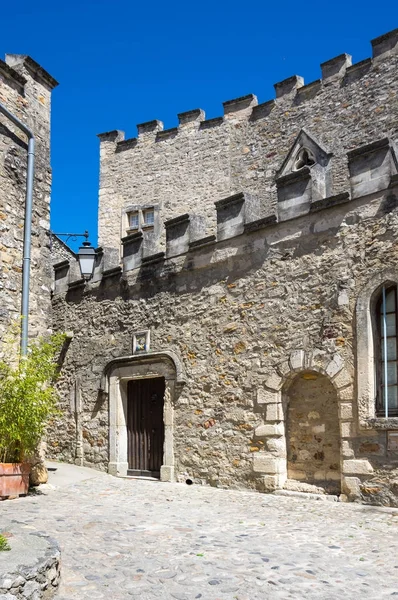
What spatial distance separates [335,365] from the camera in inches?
298

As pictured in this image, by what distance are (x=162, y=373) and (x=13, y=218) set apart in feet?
9.51

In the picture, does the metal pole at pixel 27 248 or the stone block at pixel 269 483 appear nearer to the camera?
the stone block at pixel 269 483

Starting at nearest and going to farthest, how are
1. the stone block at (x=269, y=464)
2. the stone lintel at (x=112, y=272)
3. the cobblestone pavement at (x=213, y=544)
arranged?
the cobblestone pavement at (x=213, y=544), the stone block at (x=269, y=464), the stone lintel at (x=112, y=272)

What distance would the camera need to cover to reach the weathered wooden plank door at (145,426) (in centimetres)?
970

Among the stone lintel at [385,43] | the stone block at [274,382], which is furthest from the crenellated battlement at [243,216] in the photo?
the stone lintel at [385,43]

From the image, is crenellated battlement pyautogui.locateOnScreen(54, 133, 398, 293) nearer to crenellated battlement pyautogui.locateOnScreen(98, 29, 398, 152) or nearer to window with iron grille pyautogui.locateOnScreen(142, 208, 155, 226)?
window with iron grille pyautogui.locateOnScreen(142, 208, 155, 226)

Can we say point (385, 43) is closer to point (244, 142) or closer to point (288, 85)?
point (288, 85)

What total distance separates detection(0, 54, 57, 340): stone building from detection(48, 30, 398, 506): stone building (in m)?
1.62

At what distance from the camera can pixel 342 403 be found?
7465 mm

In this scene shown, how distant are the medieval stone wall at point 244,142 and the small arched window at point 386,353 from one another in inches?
174

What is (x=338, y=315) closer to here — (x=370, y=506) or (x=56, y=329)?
Result: (x=370, y=506)

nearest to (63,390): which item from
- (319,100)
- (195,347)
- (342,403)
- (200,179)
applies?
(195,347)

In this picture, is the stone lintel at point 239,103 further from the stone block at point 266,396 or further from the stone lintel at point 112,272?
the stone block at point 266,396

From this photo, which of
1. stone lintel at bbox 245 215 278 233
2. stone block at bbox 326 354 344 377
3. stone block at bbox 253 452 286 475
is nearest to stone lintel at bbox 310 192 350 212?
stone lintel at bbox 245 215 278 233
